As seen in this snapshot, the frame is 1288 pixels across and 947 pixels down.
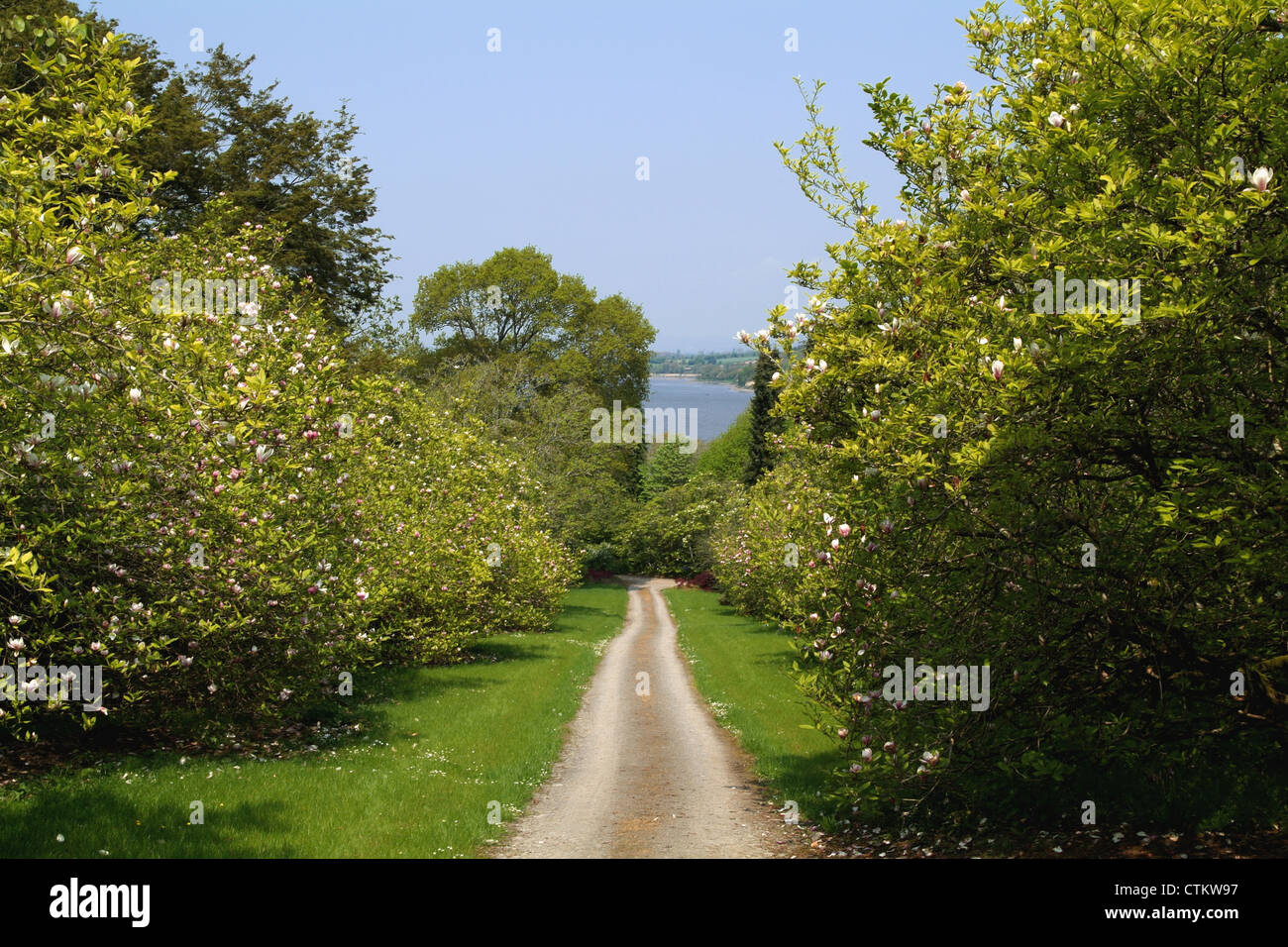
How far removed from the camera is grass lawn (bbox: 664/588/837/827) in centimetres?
1417

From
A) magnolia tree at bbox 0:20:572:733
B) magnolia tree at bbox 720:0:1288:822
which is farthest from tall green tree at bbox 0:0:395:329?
magnolia tree at bbox 720:0:1288:822

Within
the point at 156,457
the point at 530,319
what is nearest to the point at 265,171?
the point at 156,457

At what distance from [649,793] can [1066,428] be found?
27.7ft

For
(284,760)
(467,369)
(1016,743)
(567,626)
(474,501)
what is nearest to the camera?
(1016,743)

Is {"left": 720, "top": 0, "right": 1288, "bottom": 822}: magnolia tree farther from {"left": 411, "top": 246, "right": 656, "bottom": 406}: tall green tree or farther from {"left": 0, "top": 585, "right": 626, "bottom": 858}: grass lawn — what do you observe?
{"left": 411, "top": 246, "right": 656, "bottom": 406}: tall green tree

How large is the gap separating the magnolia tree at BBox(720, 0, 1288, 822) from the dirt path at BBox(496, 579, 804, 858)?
2052 millimetres

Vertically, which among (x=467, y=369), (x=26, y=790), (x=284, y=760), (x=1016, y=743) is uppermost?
(x=467, y=369)

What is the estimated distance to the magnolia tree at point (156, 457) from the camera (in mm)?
8008

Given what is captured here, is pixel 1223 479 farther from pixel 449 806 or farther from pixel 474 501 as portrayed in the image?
pixel 474 501

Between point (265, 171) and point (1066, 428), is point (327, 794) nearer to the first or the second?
point (1066, 428)

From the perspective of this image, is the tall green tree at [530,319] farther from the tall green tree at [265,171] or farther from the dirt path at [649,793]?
the dirt path at [649,793]
